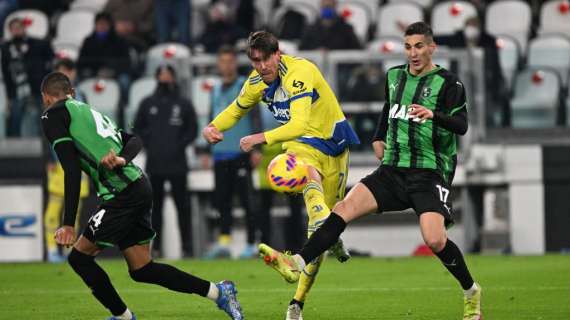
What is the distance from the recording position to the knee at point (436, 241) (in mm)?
8758

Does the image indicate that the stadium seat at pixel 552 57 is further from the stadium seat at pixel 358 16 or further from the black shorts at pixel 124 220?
the black shorts at pixel 124 220

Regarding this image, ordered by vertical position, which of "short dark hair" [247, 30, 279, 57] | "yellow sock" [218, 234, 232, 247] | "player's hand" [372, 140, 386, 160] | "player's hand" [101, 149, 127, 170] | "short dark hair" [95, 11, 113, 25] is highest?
"short dark hair" [247, 30, 279, 57]

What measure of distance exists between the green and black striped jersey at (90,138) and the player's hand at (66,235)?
0.49m

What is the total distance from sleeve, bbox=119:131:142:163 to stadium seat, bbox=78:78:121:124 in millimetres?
8082

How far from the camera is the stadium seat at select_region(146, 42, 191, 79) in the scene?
56.6 ft

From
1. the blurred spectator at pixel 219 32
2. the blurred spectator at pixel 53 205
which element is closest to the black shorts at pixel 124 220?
the blurred spectator at pixel 53 205

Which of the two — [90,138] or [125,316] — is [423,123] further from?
[125,316]

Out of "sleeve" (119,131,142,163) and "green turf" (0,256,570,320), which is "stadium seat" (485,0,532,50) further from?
"sleeve" (119,131,142,163)

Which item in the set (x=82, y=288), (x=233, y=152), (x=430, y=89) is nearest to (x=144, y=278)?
(x=430, y=89)

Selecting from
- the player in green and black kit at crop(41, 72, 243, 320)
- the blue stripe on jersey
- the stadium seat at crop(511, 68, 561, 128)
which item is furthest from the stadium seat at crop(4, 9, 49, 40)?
the player in green and black kit at crop(41, 72, 243, 320)

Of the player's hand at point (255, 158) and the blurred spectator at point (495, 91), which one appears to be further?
the blurred spectator at point (495, 91)

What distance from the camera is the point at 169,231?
16.9 metres

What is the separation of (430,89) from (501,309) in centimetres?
201

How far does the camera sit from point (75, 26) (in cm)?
2064
